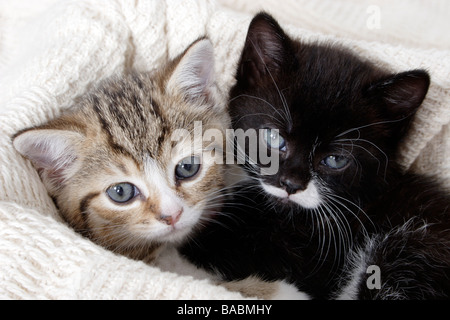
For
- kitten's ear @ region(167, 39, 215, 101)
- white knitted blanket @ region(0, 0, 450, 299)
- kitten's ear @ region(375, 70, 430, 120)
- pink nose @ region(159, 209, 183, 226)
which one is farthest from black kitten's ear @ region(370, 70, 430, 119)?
pink nose @ region(159, 209, 183, 226)

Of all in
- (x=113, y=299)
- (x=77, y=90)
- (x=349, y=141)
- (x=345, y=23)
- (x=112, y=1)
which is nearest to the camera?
(x=113, y=299)

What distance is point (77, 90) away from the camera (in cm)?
139

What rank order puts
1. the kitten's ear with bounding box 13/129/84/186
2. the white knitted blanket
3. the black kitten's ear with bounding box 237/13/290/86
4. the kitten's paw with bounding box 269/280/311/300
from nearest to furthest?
the white knitted blanket, the kitten's ear with bounding box 13/129/84/186, the kitten's paw with bounding box 269/280/311/300, the black kitten's ear with bounding box 237/13/290/86

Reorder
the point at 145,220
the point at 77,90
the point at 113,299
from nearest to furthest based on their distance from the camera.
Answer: the point at 113,299 → the point at 145,220 → the point at 77,90

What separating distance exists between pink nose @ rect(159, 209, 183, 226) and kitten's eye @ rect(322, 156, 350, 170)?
47cm

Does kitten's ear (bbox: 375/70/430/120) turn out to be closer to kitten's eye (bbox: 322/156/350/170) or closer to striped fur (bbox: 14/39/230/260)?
kitten's eye (bbox: 322/156/350/170)

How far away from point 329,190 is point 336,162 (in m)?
0.09

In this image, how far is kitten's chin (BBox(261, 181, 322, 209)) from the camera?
1.29m

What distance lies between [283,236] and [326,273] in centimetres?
17

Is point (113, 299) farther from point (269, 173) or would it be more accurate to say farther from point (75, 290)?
point (269, 173)

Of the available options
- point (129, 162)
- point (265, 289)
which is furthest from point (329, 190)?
point (129, 162)

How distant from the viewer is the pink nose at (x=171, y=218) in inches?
45.4

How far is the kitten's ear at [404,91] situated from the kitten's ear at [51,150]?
2.85 ft
